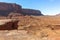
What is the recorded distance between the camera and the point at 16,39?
20.6ft

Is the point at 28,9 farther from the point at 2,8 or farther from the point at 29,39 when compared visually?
the point at 29,39

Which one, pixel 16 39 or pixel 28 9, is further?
pixel 28 9

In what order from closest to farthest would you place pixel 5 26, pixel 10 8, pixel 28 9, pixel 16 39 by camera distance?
pixel 16 39 < pixel 5 26 < pixel 10 8 < pixel 28 9

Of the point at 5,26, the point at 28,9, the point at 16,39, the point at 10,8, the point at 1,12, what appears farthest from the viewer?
the point at 28,9

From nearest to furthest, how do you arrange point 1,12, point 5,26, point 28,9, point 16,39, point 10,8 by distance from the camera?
point 16,39, point 5,26, point 1,12, point 10,8, point 28,9

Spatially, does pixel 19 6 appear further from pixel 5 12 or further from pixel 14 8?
pixel 5 12

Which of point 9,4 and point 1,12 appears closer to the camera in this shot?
point 1,12

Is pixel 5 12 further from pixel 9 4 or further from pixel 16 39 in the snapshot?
pixel 16 39

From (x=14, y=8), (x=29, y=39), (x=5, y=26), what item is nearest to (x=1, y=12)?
(x=14, y=8)

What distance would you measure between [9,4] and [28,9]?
13.3m

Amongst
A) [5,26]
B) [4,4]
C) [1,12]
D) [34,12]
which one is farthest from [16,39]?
[34,12]

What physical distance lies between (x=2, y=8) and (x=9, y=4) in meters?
6.57

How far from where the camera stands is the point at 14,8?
3625 inches

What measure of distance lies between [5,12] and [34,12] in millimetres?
21563
